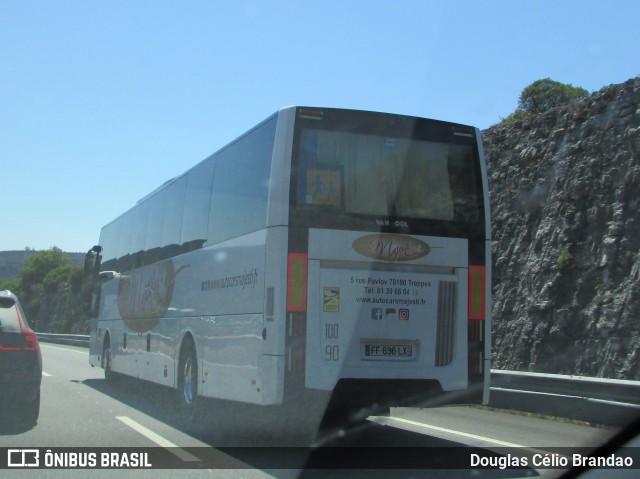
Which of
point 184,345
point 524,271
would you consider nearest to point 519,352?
point 524,271

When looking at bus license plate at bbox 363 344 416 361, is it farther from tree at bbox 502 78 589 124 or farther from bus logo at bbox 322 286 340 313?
tree at bbox 502 78 589 124

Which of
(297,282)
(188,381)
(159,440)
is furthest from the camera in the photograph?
(188,381)

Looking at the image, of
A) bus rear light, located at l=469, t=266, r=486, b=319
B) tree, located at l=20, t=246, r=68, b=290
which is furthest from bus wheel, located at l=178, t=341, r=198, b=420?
tree, located at l=20, t=246, r=68, b=290

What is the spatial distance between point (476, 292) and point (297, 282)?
2.30m

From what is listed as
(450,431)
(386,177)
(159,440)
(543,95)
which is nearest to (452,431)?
(450,431)

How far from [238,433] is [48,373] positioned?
38.1ft

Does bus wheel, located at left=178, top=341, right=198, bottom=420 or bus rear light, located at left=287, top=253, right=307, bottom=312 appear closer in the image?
bus rear light, located at left=287, top=253, right=307, bottom=312

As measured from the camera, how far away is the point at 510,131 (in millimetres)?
26062

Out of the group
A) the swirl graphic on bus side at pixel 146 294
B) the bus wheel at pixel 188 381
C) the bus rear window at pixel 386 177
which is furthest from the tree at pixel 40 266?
the bus rear window at pixel 386 177

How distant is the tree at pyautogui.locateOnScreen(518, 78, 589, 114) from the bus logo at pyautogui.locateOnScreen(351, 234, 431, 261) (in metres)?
28.7

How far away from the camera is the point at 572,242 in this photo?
21.5 meters

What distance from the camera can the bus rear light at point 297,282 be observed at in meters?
8.48

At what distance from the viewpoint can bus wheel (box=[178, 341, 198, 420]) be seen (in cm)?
1116

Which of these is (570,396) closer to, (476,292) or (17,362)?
(476,292)
